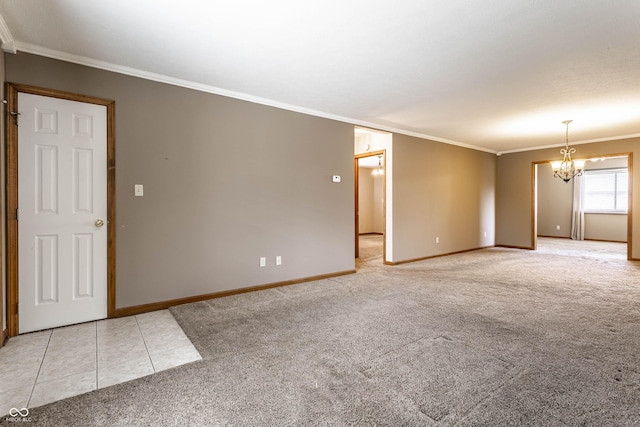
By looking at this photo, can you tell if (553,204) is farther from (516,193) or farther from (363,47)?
(363,47)

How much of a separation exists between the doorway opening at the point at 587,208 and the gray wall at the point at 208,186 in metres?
7.17

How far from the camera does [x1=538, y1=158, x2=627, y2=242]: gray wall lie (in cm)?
893

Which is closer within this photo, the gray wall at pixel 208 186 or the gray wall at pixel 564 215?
the gray wall at pixel 208 186


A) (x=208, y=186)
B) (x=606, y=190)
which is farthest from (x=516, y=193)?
(x=208, y=186)

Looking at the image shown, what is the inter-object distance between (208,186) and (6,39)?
6.54 feet

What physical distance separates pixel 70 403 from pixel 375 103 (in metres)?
4.21

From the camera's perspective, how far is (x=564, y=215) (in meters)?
9.79

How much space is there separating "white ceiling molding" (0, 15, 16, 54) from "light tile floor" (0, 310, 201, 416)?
2.46 meters

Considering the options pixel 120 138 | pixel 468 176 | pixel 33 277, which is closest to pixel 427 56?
pixel 120 138

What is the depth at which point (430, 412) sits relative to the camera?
1.63m

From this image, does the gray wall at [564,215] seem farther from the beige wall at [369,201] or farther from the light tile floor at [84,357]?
the light tile floor at [84,357]

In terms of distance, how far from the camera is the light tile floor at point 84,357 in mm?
1881

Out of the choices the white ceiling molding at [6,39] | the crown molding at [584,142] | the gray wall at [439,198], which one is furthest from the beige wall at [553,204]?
the white ceiling molding at [6,39]

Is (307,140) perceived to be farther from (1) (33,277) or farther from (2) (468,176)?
(2) (468,176)
